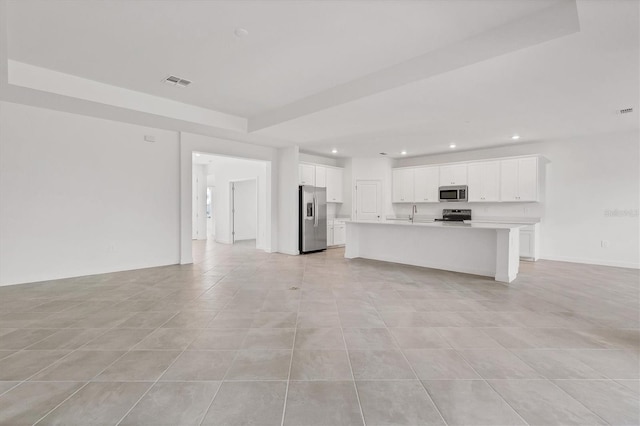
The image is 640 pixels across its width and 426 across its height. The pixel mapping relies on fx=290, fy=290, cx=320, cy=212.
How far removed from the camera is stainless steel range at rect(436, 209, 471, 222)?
7.70m

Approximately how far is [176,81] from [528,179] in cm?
722

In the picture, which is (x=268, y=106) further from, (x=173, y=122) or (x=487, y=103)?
(x=487, y=103)

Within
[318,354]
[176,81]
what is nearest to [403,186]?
[176,81]

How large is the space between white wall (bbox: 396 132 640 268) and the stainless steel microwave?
1143 mm

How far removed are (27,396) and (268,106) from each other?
180 inches

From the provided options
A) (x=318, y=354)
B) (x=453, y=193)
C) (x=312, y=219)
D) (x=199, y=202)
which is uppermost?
(x=453, y=193)

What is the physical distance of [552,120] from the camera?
5.02 metres

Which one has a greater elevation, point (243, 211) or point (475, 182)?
point (475, 182)

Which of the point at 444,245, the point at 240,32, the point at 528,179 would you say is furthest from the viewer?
the point at 528,179

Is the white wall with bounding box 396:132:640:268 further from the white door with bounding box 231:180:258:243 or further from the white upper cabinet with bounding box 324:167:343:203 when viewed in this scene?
the white door with bounding box 231:180:258:243

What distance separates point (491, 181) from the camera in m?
7.05

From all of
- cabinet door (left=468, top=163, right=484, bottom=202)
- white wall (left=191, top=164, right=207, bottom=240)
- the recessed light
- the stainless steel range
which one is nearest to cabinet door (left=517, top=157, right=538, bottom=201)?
cabinet door (left=468, top=163, right=484, bottom=202)

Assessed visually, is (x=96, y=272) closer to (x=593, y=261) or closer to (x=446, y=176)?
(x=446, y=176)

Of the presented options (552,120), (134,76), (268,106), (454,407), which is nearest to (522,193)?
(552,120)
